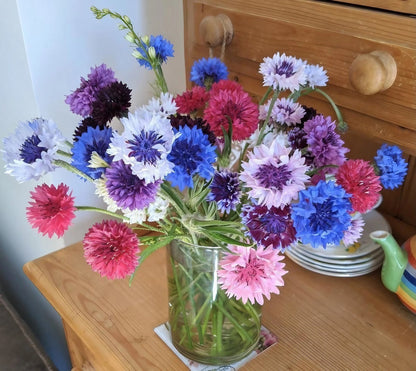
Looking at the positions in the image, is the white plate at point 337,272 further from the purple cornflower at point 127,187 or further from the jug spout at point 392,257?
the purple cornflower at point 127,187

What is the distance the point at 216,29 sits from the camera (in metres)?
0.73

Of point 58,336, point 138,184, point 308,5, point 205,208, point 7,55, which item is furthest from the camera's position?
point 58,336

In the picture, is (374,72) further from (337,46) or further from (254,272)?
(254,272)

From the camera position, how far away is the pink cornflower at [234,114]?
0.46 m

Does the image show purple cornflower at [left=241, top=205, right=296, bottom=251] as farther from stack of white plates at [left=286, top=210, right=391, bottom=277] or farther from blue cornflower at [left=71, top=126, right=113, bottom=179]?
stack of white plates at [left=286, top=210, right=391, bottom=277]

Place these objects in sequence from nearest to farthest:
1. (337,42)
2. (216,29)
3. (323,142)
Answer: (323,142) < (337,42) < (216,29)

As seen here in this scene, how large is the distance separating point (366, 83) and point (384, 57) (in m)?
0.03

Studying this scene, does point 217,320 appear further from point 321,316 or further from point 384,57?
point 384,57

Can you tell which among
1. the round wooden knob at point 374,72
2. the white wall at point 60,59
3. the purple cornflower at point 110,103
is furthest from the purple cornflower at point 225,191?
the white wall at point 60,59

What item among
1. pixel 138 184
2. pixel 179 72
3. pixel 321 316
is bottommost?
pixel 321 316

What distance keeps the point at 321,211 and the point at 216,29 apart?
43cm

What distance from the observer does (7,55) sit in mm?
809

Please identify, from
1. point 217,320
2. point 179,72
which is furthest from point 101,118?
point 179,72

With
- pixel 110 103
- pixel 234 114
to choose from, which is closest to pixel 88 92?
pixel 110 103
